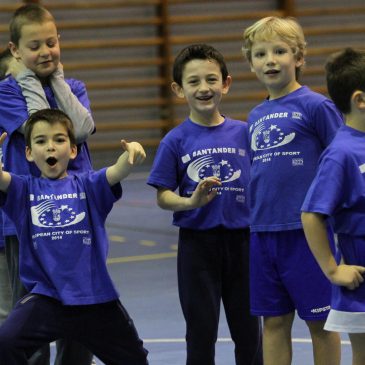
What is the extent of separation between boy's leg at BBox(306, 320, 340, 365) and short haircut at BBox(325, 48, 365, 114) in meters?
0.93

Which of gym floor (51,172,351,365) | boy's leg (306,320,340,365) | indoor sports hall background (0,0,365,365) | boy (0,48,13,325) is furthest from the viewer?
indoor sports hall background (0,0,365,365)

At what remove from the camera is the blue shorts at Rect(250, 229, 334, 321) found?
4.04 metres

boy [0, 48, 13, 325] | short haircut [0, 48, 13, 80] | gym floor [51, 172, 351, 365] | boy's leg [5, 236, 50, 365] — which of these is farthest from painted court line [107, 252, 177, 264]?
boy's leg [5, 236, 50, 365]

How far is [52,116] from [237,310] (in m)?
1.04

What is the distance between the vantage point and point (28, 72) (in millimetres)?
4371

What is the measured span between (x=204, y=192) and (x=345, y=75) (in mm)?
762

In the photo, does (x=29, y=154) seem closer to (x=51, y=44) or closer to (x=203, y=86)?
(x=51, y=44)

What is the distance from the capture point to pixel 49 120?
4.12m

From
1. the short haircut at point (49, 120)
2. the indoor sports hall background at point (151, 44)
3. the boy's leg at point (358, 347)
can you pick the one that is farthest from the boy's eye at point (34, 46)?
the indoor sports hall background at point (151, 44)

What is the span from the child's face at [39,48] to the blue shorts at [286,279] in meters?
1.06

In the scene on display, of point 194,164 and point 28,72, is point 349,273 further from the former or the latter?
point 28,72

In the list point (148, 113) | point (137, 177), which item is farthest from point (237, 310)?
point (148, 113)

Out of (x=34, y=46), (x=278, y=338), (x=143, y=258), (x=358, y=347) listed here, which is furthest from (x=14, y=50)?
(x=143, y=258)

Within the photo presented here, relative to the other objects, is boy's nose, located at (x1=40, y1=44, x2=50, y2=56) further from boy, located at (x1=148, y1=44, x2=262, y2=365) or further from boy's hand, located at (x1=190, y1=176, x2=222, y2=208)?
boy's hand, located at (x1=190, y1=176, x2=222, y2=208)
